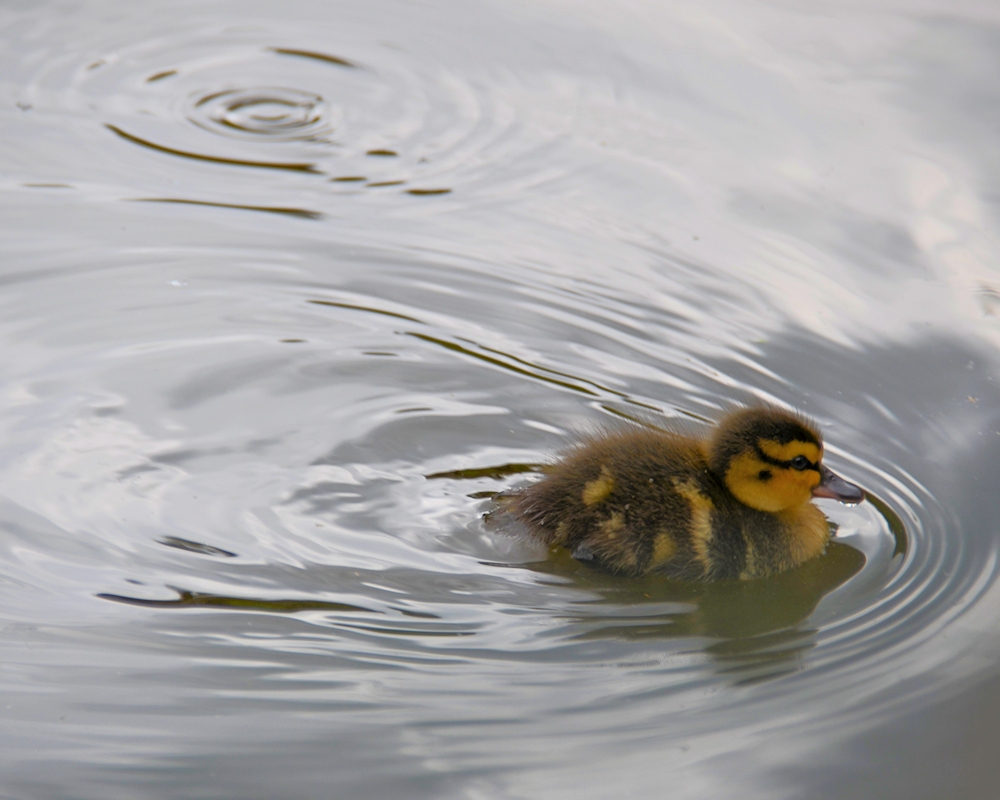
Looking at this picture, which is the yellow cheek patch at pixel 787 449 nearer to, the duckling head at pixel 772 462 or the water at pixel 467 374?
the duckling head at pixel 772 462

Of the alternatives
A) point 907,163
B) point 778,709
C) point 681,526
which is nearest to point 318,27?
point 907,163

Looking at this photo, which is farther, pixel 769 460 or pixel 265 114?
pixel 265 114

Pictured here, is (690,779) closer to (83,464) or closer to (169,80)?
(83,464)

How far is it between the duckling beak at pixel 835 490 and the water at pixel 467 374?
0.12 meters

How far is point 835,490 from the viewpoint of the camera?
236cm

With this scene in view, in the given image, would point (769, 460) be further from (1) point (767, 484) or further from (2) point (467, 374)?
(2) point (467, 374)

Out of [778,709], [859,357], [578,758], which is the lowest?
[578,758]

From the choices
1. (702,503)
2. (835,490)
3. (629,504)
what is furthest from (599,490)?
(835,490)

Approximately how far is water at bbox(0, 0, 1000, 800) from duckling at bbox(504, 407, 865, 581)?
0.18ft

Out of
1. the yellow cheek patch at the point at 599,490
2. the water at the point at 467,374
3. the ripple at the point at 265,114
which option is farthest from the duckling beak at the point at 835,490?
the ripple at the point at 265,114

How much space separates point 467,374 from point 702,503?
0.84 meters

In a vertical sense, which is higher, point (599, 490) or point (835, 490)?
point (835, 490)

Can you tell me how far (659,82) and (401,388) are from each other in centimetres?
207

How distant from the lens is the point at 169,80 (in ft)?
14.5
